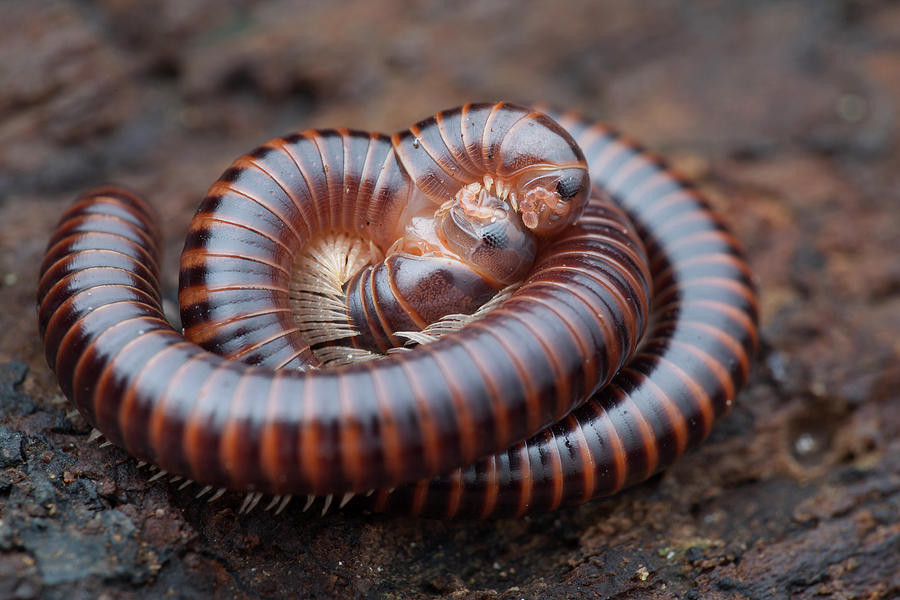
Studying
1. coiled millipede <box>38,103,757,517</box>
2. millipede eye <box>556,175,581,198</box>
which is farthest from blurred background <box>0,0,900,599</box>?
millipede eye <box>556,175,581,198</box>

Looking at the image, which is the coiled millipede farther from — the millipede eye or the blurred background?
the blurred background

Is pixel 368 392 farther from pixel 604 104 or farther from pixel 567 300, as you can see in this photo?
pixel 604 104

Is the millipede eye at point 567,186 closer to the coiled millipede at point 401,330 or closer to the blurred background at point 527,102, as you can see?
the coiled millipede at point 401,330

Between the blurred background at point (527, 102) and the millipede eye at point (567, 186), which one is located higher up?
the millipede eye at point (567, 186)

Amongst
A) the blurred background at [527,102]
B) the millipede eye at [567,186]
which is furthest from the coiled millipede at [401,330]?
the blurred background at [527,102]

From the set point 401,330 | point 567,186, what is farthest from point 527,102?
point 401,330
